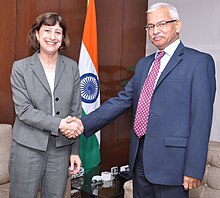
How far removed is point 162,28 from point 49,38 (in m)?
0.70

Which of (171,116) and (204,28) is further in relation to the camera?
(204,28)

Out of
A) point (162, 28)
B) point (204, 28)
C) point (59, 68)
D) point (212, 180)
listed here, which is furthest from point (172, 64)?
point (204, 28)

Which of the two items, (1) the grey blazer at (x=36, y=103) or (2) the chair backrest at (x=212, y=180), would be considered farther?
(2) the chair backrest at (x=212, y=180)

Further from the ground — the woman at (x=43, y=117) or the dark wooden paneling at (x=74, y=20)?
the dark wooden paneling at (x=74, y=20)

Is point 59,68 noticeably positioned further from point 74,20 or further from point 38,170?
point 74,20

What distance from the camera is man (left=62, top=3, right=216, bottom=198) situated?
1806 millimetres

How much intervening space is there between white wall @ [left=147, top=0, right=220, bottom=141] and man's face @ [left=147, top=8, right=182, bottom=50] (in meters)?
1.78

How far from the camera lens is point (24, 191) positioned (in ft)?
6.90

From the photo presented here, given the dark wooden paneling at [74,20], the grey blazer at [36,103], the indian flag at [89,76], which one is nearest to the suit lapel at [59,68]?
the grey blazer at [36,103]

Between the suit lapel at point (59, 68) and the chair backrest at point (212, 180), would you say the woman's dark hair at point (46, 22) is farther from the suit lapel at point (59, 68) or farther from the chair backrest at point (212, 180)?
the chair backrest at point (212, 180)

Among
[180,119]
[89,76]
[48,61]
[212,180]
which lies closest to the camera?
[180,119]

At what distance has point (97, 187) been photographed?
313 centimetres

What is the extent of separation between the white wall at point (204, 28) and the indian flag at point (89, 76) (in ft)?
3.71

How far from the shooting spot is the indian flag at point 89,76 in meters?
3.30
